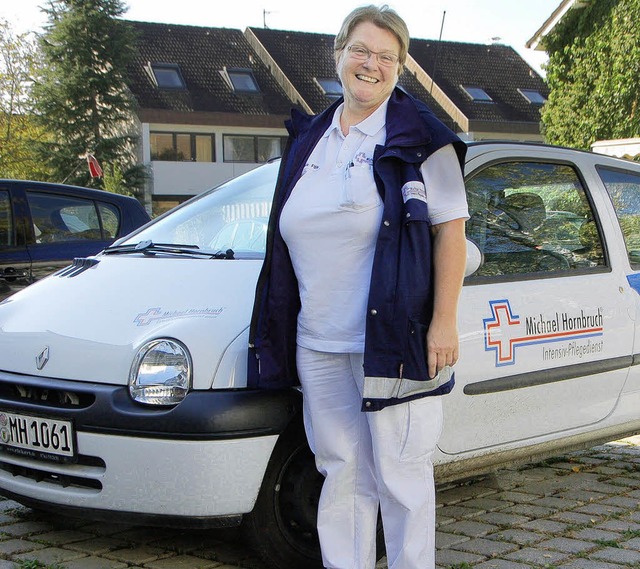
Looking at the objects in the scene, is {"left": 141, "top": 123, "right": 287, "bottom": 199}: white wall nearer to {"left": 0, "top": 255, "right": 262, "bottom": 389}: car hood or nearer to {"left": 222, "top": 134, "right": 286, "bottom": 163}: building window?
{"left": 222, "top": 134, "right": 286, "bottom": 163}: building window

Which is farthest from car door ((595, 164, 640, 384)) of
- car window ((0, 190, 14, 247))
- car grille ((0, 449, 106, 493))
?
car window ((0, 190, 14, 247))

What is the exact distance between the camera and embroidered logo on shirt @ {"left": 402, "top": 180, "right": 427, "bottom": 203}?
2.54 meters

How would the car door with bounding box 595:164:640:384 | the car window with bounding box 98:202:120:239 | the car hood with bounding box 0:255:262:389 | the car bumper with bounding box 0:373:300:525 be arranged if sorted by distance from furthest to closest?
1. the car window with bounding box 98:202:120:239
2. the car door with bounding box 595:164:640:384
3. the car hood with bounding box 0:255:262:389
4. the car bumper with bounding box 0:373:300:525

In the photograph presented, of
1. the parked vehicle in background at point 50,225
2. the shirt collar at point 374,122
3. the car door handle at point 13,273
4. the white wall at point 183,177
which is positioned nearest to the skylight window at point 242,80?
the white wall at point 183,177

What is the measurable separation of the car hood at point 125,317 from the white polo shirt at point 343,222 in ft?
1.35

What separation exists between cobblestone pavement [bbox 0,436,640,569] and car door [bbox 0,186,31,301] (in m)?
2.06

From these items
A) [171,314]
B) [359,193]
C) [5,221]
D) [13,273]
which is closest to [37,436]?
[171,314]

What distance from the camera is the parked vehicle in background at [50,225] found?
5.92 meters

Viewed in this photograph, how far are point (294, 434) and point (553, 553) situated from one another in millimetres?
1199

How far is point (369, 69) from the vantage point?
2.68 metres

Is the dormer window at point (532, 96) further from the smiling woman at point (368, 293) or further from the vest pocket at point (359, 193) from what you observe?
the vest pocket at point (359, 193)

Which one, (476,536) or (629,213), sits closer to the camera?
(476,536)

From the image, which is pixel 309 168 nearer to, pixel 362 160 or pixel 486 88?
pixel 362 160

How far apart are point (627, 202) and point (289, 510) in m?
2.42
